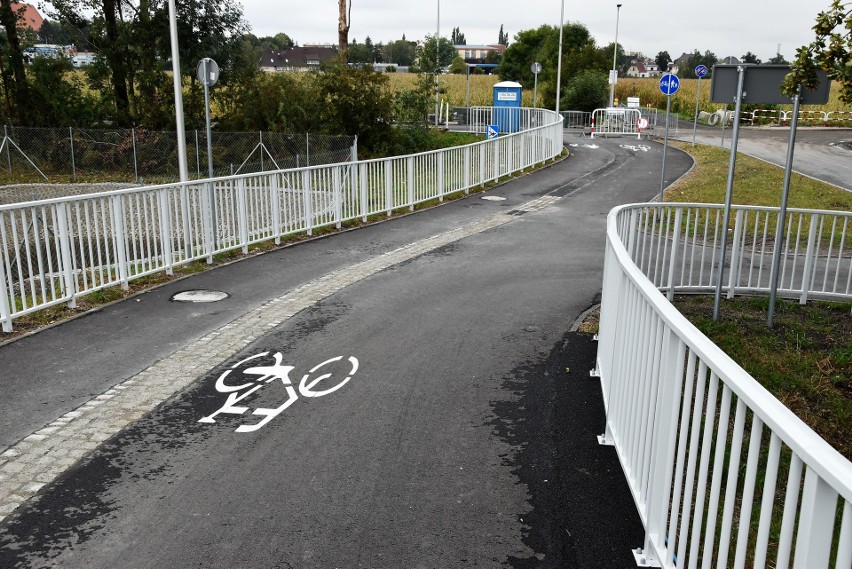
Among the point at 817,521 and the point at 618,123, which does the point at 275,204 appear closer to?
the point at 817,521

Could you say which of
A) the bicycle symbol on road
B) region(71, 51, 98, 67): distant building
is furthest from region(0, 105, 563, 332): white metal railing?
region(71, 51, 98, 67): distant building

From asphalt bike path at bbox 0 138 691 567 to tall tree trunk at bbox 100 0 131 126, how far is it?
24.8 metres

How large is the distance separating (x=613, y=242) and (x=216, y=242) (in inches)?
323

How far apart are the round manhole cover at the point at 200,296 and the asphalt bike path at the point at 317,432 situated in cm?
15

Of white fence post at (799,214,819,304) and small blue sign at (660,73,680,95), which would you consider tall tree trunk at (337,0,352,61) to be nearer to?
small blue sign at (660,73,680,95)

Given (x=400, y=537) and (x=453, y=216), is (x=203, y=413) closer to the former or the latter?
(x=400, y=537)

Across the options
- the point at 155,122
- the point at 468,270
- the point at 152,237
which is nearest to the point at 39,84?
the point at 155,122

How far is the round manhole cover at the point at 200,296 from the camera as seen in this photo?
1016 centimetres

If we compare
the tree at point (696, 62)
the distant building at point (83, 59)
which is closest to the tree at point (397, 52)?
the tree at point (696, 62)

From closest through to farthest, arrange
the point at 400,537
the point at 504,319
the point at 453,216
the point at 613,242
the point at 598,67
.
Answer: the point at 400,537 < the point at 613,242 < the point at 504,319 < the point at 453,216 < the point at 598,67

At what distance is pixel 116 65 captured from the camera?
32.6m

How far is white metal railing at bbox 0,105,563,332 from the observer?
914cm

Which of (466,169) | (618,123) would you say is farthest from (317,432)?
(618,123)

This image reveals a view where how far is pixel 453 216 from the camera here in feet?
58.0
